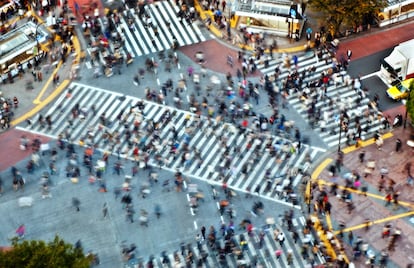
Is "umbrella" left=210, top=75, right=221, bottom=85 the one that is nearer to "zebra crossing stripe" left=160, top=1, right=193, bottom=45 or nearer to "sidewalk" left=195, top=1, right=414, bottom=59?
"sidewalk" left=195, top=1, right=414, bottom=59

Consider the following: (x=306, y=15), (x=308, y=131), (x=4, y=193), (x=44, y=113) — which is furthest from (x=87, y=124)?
(x=306, y=15)

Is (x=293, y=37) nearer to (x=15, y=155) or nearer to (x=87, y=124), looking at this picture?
(x=87, y=124)

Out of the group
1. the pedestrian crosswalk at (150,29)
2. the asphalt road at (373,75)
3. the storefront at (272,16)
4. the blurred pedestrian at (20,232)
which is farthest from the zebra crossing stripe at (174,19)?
the blurred pedestrian at (20,232)

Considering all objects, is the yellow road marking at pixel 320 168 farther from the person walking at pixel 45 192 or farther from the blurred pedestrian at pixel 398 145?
the person walking at pixel 45 192

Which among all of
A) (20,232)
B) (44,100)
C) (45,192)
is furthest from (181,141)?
(20,232)

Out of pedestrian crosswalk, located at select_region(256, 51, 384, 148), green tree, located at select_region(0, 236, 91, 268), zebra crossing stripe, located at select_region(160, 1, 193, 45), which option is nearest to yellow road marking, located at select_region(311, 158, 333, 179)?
pedestrian crosswalk, located at select_region(256, 51, 384, 148)
